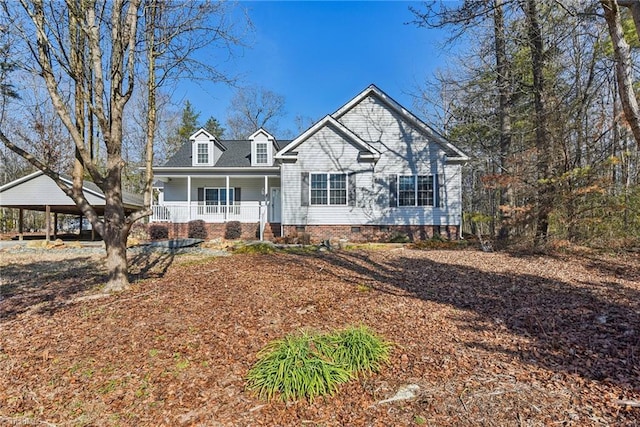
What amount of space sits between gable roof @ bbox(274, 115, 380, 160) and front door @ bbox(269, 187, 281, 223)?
341 cm

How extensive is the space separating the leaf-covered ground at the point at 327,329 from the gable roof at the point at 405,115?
8.16m

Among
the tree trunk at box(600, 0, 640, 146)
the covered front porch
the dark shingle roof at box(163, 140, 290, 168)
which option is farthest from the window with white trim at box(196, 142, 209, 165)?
the tree trunk at box(600, 0, 640, 146)

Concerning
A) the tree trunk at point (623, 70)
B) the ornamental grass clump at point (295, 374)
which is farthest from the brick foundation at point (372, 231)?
the ornamental grass clump at point (295, 374)

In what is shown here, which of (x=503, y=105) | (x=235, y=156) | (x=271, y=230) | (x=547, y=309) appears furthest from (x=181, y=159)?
(x=547, y=309)

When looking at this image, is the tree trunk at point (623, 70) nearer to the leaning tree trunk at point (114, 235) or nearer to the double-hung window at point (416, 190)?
the leaning tree trunk at point (114, 235)

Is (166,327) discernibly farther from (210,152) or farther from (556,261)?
(210,152)

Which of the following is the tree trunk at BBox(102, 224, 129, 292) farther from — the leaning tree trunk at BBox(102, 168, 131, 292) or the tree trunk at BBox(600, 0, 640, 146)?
the tree trunk at BBox(600, 0, 640, 146)

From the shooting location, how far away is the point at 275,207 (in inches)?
676

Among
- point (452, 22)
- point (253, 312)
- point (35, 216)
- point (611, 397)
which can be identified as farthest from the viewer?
point (35, 216)

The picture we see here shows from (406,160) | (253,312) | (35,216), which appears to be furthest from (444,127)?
(35,216)

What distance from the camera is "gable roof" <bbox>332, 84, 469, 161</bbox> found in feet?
47.3

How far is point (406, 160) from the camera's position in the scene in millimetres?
14828

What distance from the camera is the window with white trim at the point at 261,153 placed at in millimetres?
18188

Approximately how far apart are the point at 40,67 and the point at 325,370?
22.8ft
